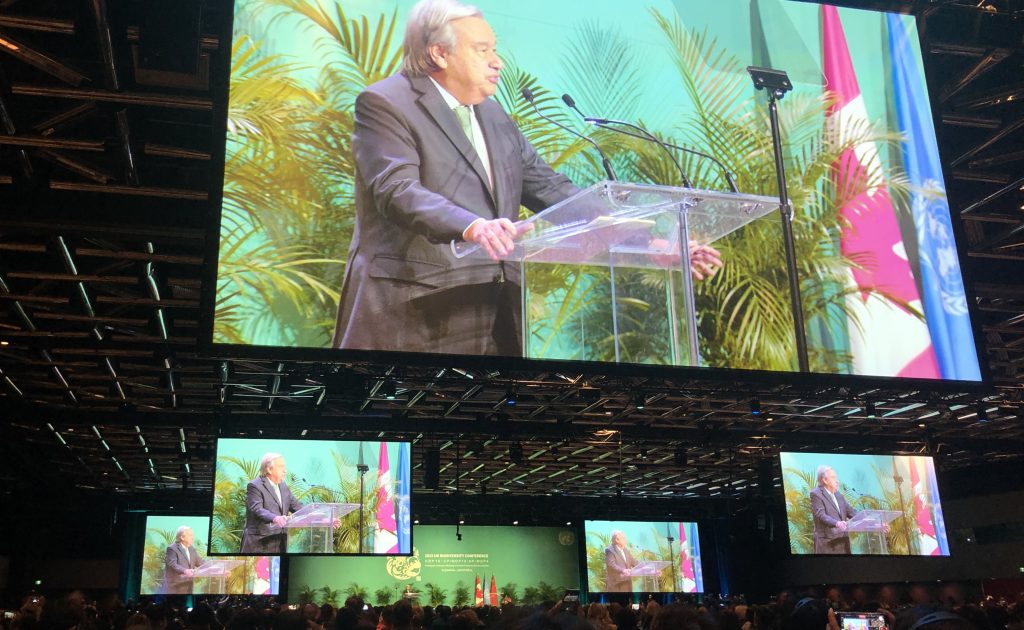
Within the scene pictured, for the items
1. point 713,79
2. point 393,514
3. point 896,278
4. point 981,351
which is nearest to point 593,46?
point 713,79

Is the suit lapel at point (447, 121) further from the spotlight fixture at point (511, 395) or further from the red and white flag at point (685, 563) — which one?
the red and white flag at point (685, 563)

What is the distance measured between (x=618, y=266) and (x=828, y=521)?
6862 mm

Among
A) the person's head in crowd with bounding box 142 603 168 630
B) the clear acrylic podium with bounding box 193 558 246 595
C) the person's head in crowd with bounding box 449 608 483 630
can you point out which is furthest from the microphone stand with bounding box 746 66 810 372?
the clear acrylic podium with bounding box 193 558 246 595

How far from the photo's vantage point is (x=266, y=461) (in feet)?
31.0

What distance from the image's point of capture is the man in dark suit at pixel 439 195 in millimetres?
4734

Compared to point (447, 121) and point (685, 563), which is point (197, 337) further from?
point (685, 563)

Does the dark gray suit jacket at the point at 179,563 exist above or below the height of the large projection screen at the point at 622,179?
below

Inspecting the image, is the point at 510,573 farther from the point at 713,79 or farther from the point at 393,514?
the point at 713,79

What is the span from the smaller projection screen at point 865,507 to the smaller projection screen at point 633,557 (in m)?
11.3

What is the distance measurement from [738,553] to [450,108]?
26045 mm

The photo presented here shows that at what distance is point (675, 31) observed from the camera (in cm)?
546

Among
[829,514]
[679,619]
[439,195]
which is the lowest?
[679,619]

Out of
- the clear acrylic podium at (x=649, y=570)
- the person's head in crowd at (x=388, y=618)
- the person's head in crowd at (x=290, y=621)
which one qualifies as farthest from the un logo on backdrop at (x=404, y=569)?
the person's head in crowd at (x=290, y=621)

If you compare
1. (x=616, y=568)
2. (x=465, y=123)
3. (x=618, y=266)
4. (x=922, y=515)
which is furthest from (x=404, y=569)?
(x=465, y=123)
